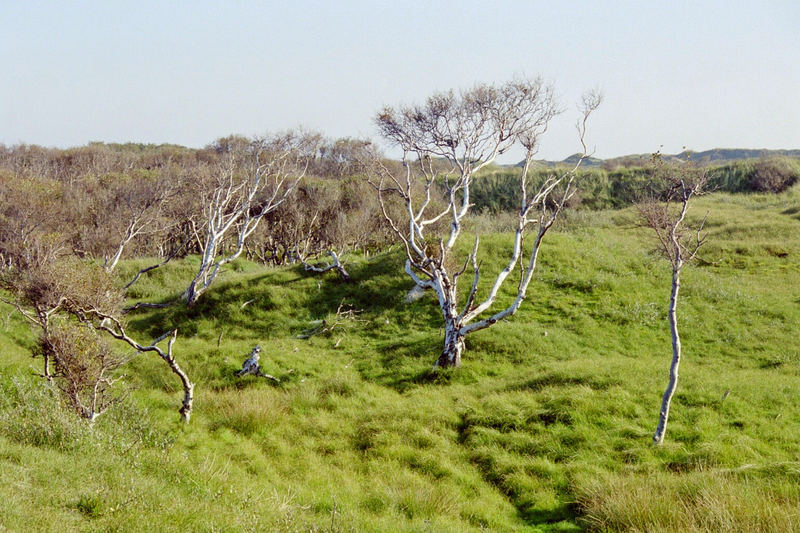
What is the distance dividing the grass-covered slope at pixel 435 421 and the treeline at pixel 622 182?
30110 millimetres

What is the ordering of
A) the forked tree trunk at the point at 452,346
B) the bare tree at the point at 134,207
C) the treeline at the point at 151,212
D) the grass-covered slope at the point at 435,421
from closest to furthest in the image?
the grass-covered slope at the point at 435,421
the forked tree trunk at the point at 452,346
the treeline at the point at 151,212
the bare tree at the point at 134,207

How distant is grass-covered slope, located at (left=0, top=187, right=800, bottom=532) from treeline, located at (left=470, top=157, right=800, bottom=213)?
30.1 meters

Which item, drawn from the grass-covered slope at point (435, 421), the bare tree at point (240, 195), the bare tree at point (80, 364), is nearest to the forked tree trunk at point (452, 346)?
the grass-covered slope at point (435, 421)

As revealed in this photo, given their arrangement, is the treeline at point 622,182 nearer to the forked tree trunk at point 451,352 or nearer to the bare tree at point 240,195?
the bare tree at point 240,195

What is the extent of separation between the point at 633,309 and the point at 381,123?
13541mm

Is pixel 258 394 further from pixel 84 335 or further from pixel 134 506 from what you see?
pixel 134 506

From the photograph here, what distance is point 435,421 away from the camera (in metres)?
12.9

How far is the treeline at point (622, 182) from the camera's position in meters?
51.4

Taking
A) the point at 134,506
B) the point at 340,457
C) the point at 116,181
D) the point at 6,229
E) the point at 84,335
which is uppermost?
the point at 116,181

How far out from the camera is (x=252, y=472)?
10242 millimetres

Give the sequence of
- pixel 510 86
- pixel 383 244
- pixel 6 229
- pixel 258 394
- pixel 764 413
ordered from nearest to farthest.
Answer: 1. pixel 764 413
2. pixel 258 394
3. pixel 510 86
4. pixel 6 229
5. pixel 383 244

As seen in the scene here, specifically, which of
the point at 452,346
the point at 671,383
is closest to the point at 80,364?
the point at 452,346

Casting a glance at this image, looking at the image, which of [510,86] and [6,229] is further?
[6,229]

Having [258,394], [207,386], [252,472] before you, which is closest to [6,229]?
[207,386]
